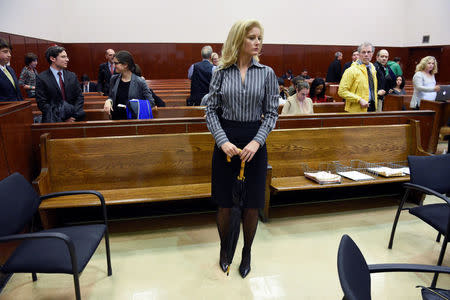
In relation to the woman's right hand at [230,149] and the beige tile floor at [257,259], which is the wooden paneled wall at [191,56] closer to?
the beige tile floor at [257,259]

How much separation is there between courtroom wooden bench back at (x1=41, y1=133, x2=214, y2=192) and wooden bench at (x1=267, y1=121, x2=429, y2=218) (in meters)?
0.68

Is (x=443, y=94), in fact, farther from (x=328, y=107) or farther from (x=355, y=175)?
(x=355, y=175)

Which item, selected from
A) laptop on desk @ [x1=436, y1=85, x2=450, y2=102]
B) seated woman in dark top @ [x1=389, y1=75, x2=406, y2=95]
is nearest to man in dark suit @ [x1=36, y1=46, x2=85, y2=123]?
laptop on desk @ [x1=436, y1=85, x2=450, y2=102]

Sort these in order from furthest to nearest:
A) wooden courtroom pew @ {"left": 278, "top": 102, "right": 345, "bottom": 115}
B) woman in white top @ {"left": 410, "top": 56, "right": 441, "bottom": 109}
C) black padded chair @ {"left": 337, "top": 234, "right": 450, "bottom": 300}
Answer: wooden courtroom pew @ {"left": 278, "top": 102, "right": 345, "bottom": 115} → woman in white top @ {"left": 410, "top": 56, "right": 441, "bottom": 109} → black padded chair @ {"left": 337, "top": 234, "right": 450, "bottom": 300}

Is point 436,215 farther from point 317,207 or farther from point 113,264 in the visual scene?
point 113,264

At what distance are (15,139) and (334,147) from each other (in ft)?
9.00

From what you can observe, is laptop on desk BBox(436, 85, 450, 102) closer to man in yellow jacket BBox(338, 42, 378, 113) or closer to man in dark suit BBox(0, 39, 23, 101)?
man in yellow jacket BBox(338, 42, 378, 113)

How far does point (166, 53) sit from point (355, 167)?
9.39 m

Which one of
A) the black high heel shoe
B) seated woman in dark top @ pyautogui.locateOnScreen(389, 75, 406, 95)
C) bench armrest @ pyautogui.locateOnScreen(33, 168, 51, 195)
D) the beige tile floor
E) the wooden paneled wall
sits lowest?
the beige tile floor

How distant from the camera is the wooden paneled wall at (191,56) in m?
10.8

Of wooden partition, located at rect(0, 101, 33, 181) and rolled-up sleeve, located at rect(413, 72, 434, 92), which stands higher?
rolled-up sleeve, located at rect(413, 72, 434, 92)

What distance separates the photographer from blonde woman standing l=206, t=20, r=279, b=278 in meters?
1.90

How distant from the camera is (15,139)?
241cm

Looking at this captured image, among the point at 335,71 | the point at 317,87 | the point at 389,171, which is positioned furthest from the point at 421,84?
the point at 335,71
